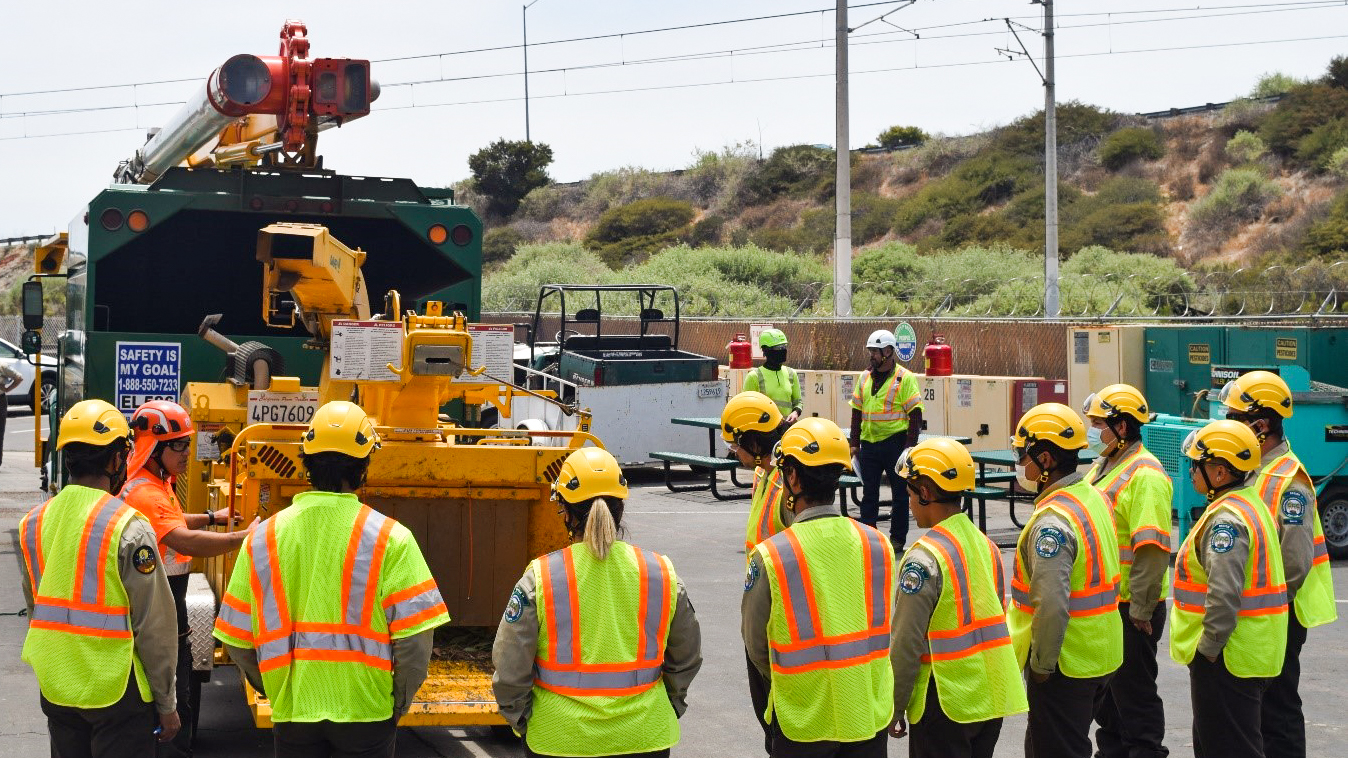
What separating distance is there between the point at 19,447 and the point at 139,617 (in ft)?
64.1

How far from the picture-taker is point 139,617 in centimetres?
481

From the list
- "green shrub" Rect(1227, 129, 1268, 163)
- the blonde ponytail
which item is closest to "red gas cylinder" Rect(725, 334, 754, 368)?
the blonde ponytail

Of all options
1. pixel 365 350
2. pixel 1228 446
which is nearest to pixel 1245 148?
pixel 1228 446

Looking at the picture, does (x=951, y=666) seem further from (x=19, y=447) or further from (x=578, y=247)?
(x=578, y=247)

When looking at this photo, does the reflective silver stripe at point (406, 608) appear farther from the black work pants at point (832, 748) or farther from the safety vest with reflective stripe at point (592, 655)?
the black work pants at point (832, 748)

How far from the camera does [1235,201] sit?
4728 centimetres

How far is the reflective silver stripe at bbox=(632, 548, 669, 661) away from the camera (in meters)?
4.15

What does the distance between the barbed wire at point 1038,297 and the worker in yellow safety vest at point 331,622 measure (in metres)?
18.8

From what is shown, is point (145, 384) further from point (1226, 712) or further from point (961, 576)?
point (1226, 712)

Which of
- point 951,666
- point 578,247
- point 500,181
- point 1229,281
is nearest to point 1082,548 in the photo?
point 951,666

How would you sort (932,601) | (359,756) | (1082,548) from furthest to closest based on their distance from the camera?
(1082,548) < (932,601) < (359,756)

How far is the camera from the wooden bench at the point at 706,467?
16.3m

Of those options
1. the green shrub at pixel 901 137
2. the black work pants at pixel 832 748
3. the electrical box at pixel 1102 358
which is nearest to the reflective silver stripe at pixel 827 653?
the black work pants at pixel 832 748

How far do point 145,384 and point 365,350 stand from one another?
9.54 ft
